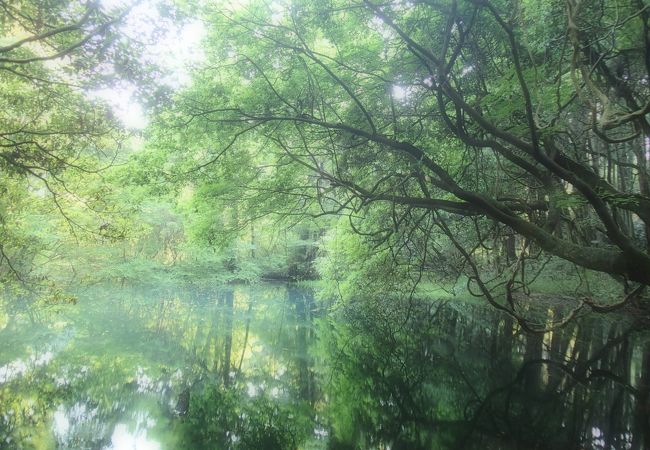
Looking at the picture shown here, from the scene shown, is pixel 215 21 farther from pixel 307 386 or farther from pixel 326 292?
pixel 326 292

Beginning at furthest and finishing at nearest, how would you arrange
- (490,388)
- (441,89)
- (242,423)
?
(490,388)
(242,423)
(441,89)

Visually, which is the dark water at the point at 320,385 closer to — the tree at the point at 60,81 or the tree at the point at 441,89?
the tree at the point at 441,89

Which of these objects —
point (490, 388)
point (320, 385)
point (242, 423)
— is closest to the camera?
point (242, 423)

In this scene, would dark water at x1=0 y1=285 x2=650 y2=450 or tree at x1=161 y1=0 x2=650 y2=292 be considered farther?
tree at x1=161 y1=0 x2=650 y2=292

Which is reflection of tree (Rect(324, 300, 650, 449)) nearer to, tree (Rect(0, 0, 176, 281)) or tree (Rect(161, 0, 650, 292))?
tree (Rect(161, 0, 650, 292))

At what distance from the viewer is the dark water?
523 cm

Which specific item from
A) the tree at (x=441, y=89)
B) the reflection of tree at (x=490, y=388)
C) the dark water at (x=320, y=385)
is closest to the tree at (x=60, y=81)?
the tree at (x=441, y=89)

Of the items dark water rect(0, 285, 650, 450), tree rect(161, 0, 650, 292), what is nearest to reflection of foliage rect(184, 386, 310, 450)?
dark water rect(0, 285, 650, 450)

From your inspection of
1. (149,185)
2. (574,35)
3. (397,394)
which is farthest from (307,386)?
(574,35)

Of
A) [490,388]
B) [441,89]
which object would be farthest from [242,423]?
[441,89]

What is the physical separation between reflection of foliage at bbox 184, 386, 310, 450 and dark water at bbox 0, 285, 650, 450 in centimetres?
3

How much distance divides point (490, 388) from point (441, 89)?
4.91m

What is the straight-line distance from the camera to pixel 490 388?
6988mm

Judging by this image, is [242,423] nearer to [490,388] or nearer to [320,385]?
[320,385]
